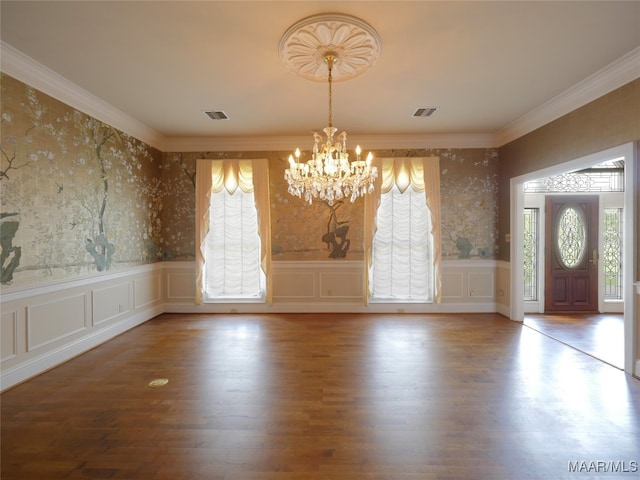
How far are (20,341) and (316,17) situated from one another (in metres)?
3.90

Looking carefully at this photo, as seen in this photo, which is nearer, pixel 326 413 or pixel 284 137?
pixel 326 413

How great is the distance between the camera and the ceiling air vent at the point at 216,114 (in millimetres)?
4011

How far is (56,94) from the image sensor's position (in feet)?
10.4

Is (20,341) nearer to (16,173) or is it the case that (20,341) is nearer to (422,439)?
(16,173)

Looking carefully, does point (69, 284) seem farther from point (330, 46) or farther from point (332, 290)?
point (330, 46)

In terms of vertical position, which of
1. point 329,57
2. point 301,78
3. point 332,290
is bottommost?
point 332,290

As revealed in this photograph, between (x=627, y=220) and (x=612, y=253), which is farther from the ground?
(x=627, y=220)

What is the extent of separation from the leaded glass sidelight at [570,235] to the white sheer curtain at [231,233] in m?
5.20

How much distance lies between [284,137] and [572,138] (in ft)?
13.1

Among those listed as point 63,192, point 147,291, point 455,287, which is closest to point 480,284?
point 455,287

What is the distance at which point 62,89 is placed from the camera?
321 centimetres

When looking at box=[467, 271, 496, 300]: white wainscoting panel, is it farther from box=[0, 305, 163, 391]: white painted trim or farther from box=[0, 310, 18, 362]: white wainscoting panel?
box=[0, 310, 18, 362]: white wainscoting panel

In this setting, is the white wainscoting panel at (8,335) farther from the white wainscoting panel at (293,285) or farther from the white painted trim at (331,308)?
the white wainscoting panel at (293,285)

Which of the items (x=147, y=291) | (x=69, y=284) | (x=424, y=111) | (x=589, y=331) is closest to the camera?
(x=69, y=284)
